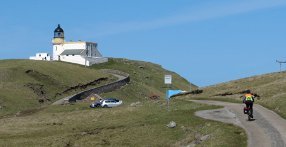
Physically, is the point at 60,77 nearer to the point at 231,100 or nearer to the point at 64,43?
the point at 64,43

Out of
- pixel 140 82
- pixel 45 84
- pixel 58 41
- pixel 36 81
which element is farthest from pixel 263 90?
pixel 58 41

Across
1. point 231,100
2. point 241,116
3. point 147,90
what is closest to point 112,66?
point 147,90

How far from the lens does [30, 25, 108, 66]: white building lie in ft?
558

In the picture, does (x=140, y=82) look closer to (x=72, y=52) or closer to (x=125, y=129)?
(x=72, y=52)

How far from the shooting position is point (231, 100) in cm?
6306

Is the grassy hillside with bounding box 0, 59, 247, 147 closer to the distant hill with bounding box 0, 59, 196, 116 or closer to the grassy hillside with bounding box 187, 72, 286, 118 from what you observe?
the grassy hillside with bounding box 187, 72, 286, 118

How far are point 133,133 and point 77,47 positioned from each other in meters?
136

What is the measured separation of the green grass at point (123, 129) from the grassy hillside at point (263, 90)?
253 inches

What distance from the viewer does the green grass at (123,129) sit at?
1448 inches

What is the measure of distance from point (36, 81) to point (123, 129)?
7860cm

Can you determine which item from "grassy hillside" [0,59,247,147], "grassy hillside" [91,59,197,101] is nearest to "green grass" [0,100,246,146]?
"grassy hillside" [0,59,247,147]

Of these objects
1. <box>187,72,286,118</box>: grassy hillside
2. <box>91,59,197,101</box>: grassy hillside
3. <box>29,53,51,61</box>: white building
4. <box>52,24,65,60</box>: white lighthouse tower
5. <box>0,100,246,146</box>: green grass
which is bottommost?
<box>0,100,246,146</box>: green grass

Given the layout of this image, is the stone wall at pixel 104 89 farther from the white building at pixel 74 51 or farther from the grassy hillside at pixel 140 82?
the white building at pixel 74 51

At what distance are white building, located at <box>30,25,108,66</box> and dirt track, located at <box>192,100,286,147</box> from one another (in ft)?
398
